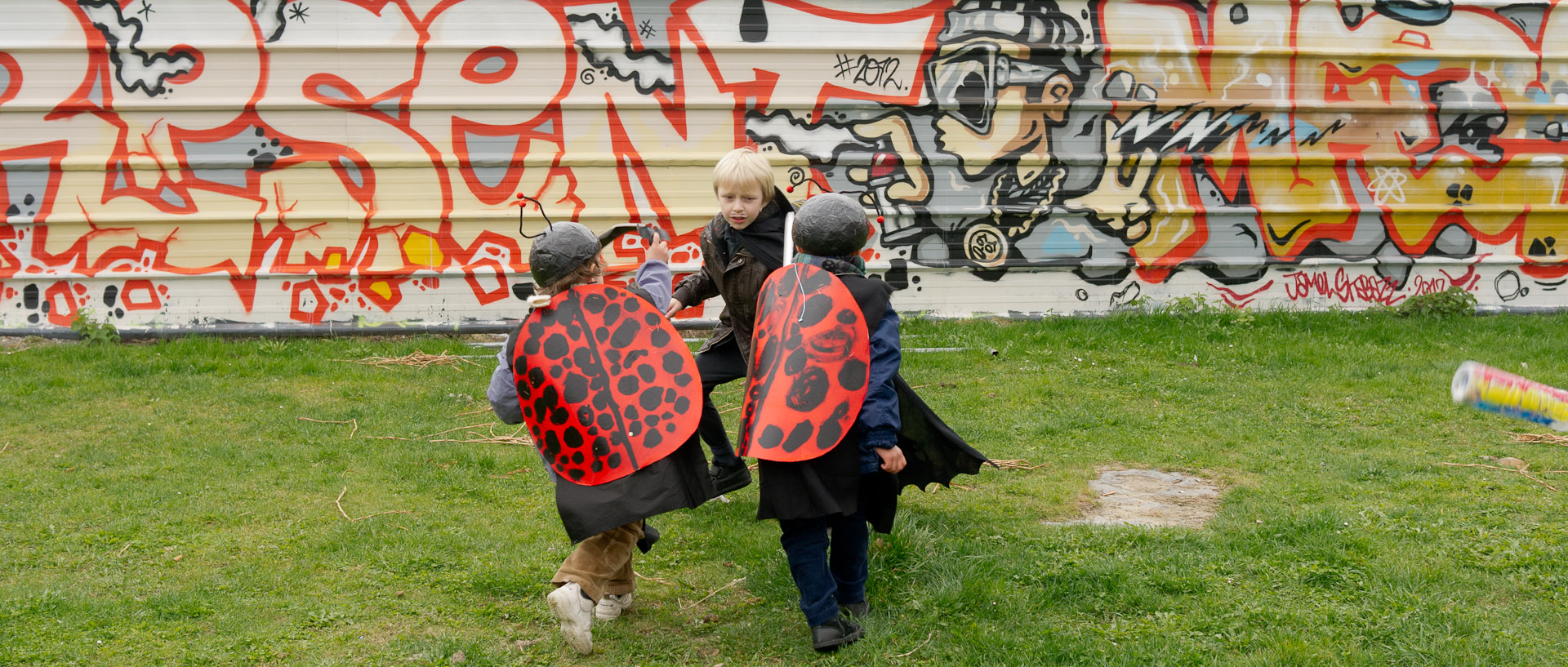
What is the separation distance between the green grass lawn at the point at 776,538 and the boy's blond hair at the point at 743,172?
1.43m

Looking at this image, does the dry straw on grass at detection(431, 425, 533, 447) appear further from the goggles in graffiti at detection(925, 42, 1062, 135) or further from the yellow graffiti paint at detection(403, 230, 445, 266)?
the goggles in graffiti at detection(925, 42, 1062, 135)

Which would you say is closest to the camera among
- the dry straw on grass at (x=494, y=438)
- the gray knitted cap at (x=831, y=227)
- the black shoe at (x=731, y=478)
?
the gray knitted cap at (x=831, y=227)

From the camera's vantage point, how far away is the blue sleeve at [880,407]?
3.72 m

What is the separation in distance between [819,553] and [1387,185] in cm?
838

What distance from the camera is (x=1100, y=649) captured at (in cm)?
375

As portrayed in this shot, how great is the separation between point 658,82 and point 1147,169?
4.09 m

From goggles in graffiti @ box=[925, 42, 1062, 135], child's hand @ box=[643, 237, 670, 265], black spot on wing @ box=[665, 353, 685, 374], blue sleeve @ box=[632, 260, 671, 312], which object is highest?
goggles in graffiti @ box=[925, 42, 1062, 135]

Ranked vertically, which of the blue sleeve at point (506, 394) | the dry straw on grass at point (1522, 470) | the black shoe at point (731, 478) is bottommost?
the dry straw on grass at point (1522, 470)

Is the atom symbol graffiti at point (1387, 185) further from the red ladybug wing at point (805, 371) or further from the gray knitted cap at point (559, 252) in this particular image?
the gray knitted cap at point (559, 252)

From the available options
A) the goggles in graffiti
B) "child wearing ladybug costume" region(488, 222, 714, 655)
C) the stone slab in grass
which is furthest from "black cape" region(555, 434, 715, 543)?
the goggles in graffiti

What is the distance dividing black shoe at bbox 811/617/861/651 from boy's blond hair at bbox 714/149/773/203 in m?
1.65

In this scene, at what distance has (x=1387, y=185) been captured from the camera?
10.2m

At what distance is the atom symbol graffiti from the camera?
33.3 ft

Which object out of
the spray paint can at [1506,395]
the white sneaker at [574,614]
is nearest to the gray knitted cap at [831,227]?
the white sneaker at [574,614]
